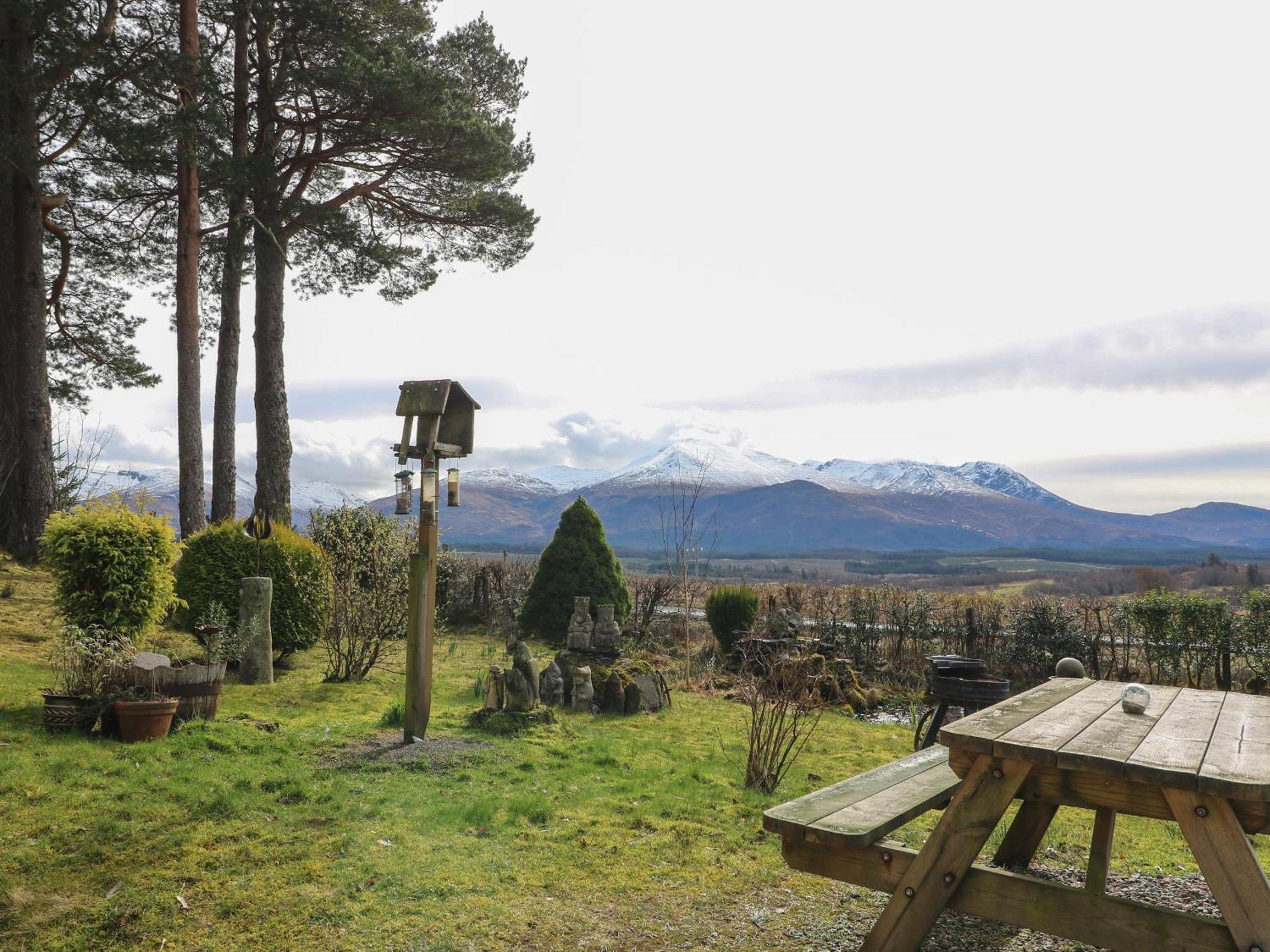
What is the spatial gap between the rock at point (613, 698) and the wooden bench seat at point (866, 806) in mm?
5200

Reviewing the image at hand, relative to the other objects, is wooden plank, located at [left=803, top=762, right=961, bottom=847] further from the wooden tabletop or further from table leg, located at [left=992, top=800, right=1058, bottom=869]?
table leg, located at [left=992, top=800, right=1058, bottom=869]

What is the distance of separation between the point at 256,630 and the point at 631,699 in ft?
13.9

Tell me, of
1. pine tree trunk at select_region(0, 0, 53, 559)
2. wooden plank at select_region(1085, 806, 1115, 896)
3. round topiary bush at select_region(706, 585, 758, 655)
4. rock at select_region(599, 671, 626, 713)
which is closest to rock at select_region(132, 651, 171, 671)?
rock at select_region(599, 671, 626, 713)

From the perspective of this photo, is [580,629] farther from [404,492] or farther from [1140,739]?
[1140,739]

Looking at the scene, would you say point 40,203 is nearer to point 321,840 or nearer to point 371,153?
point 371,153

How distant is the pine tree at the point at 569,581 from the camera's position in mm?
14016

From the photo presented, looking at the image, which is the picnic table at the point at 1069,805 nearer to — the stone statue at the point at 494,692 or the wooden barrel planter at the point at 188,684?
the stone statue at the point at 494,692

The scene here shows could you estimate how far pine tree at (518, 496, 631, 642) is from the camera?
14.0 metres

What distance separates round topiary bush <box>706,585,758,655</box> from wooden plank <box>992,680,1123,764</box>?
896 cm

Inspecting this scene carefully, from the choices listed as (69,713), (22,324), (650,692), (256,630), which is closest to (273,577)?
(256,630)

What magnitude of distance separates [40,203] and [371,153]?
4.89 meters

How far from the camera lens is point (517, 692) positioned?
7.56 meters

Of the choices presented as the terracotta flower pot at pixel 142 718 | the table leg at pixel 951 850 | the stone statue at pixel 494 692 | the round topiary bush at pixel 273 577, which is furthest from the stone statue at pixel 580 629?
the table leg at pixel 951 850

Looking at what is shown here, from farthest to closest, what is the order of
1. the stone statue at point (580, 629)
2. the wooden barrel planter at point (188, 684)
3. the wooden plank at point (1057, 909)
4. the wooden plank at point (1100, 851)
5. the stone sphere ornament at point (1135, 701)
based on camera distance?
the stone statue at point (580, 629), the wooden barrel planter at point (188, 684), the wooden plank at point (1100, 851), the stone sphere ornament at point (1135, 701), the wooden plank at point (1057, 909)
